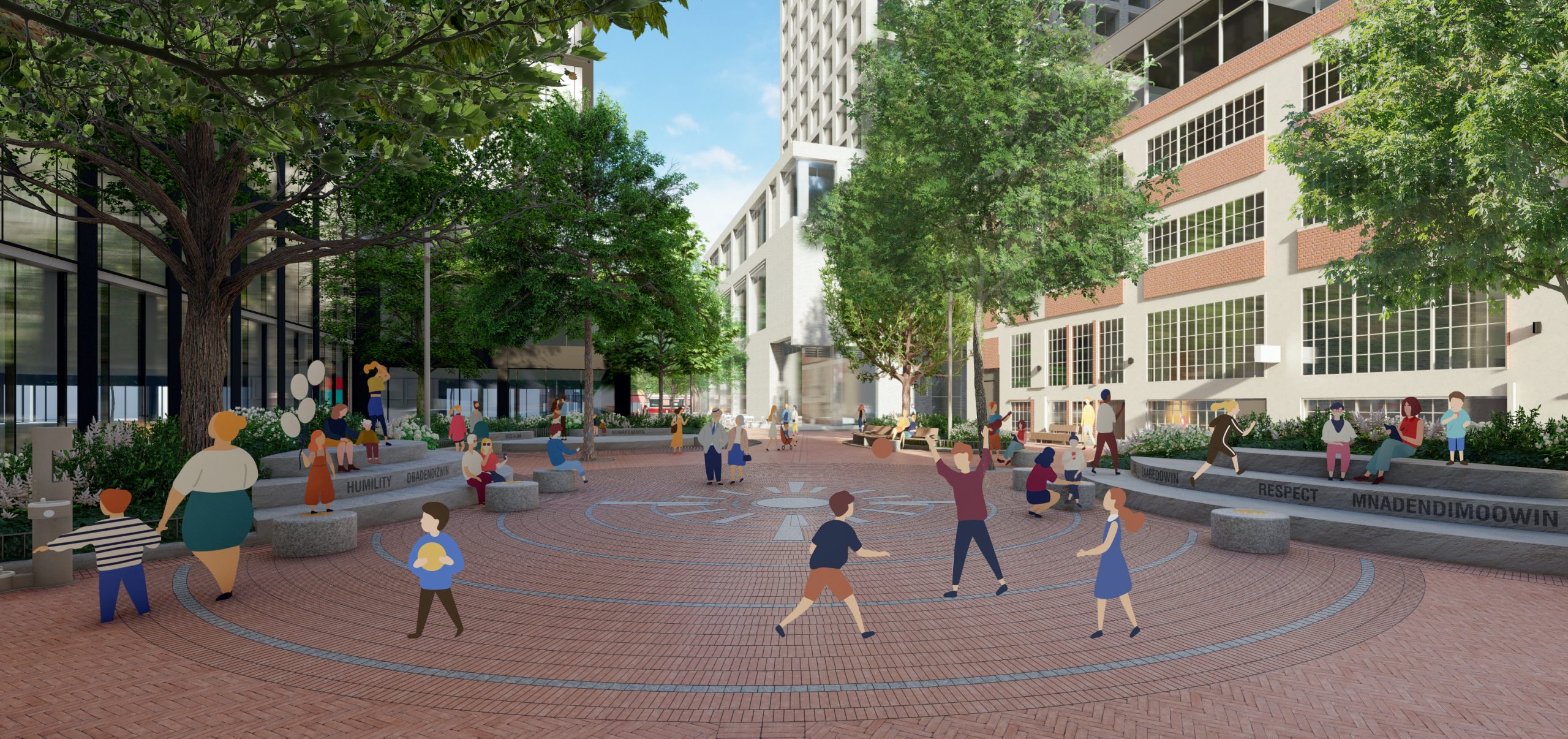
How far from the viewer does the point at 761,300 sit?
70.9 meters

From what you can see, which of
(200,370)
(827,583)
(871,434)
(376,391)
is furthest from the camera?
(871,434)

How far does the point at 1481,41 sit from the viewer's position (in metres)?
13.2

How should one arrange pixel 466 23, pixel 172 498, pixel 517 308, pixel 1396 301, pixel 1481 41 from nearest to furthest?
pixel 466 23
pixel 172 498
pixel 1481 41
pixel 1396 301
pixel 517 308

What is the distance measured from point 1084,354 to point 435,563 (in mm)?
37254

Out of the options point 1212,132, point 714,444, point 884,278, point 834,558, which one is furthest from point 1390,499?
point 1212,132

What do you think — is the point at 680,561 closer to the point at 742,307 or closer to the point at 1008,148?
the point at 1008,148

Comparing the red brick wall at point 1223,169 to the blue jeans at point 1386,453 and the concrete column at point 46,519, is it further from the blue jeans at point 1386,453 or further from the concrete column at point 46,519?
the concrete column at point 46,519

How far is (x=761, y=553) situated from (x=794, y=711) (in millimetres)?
5572

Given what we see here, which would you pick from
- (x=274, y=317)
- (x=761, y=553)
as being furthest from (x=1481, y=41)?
(x=274, y=317)

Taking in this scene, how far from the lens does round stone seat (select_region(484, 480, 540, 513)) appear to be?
49.2 ft

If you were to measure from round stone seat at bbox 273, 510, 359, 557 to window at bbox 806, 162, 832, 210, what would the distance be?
5026 centimetres

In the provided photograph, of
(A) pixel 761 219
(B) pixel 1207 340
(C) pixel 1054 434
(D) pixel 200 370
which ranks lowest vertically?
(C) pixel 1054 434

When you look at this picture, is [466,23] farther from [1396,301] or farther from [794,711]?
[1396,301]

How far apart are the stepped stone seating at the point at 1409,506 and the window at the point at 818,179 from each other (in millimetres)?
45297
